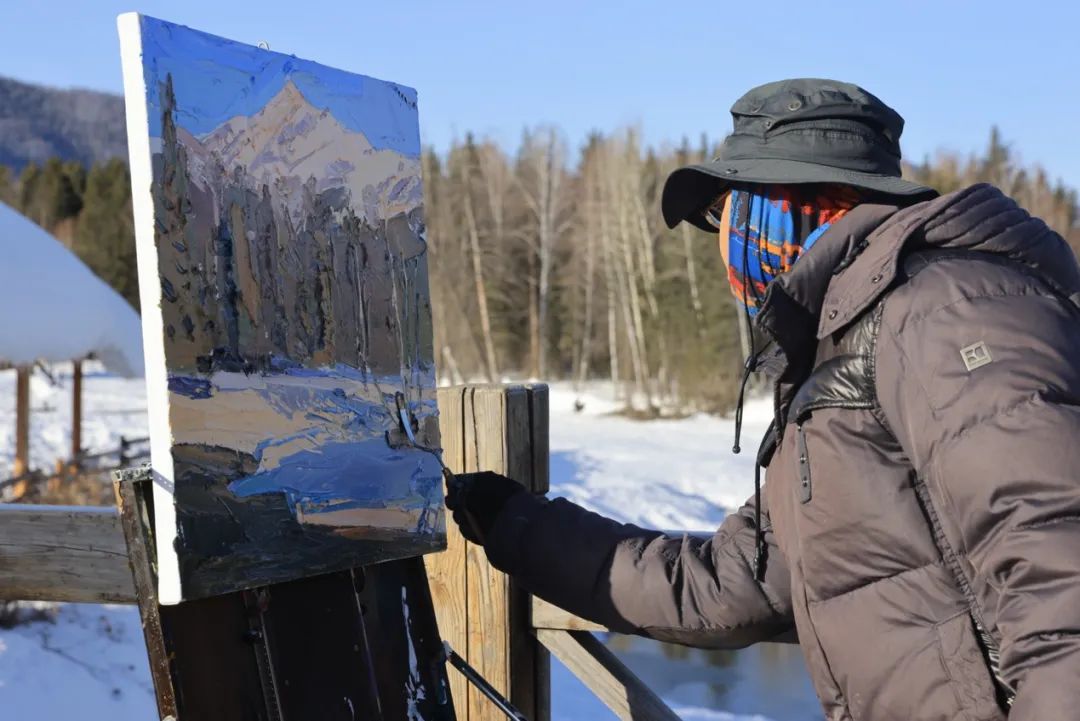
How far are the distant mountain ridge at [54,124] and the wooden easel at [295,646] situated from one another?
7487 centimetres

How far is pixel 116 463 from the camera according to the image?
12516 millimetres

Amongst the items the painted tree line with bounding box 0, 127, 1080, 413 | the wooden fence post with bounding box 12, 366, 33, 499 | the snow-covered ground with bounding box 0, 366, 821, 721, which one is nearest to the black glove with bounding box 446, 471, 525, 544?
the snow-covered ground with bounding box 0, 366, 821, 721

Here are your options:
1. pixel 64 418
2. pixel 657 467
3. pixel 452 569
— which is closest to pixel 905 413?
pixel 452 569

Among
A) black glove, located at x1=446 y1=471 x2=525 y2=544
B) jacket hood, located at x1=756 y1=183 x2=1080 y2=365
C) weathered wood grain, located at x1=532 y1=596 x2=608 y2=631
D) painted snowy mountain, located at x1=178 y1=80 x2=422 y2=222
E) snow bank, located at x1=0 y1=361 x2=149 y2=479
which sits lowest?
snow bank, located at x1=0 y1=361 x2=149 y2=479

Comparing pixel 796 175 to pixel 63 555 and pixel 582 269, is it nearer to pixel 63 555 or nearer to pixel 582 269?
pixel 63 555

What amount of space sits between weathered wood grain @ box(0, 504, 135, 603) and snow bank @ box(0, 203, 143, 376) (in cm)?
1008

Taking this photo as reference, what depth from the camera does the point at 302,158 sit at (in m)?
1.77

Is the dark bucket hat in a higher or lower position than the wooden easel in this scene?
higher

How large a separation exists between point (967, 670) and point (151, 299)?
4.09 feet

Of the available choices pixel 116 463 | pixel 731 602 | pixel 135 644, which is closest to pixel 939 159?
pixel 116 463

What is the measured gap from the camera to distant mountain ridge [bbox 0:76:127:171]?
71.6 metres

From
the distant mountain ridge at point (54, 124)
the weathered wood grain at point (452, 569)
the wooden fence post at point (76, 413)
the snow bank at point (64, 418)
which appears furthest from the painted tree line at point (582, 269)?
the distant mountain ridge at point (54, 124)

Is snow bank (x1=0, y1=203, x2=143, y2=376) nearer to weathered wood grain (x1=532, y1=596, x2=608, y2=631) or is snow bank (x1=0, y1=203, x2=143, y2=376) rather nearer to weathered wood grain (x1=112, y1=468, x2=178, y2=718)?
weathered wood grain (x1=532, y1=596, x2=608, y2=631)

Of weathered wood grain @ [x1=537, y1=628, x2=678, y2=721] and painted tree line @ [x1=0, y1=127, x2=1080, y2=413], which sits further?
painted tree line @ [x1=0, y1=127, x2=1080, y2=413]
